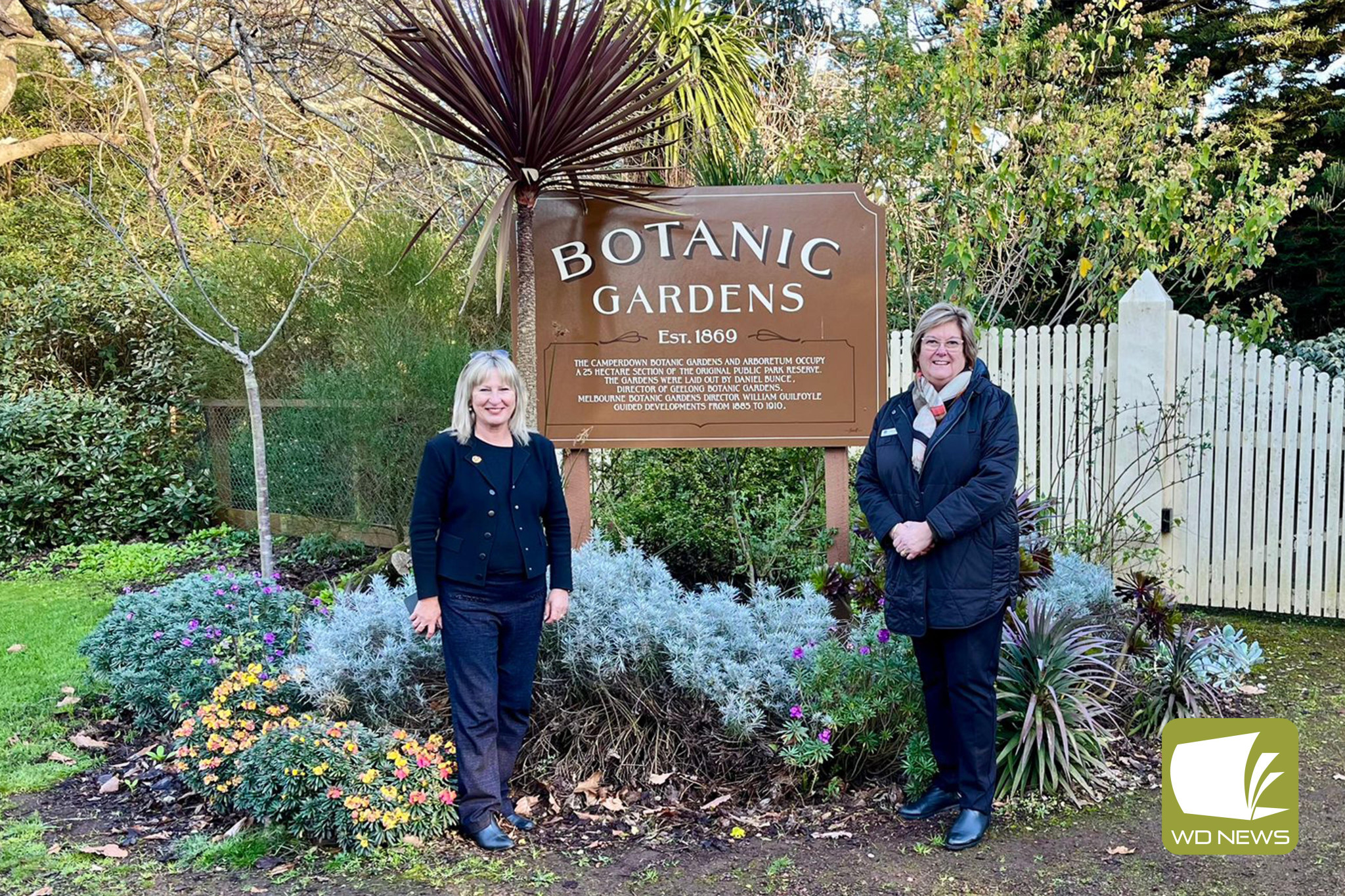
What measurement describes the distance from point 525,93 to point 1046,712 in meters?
3.73

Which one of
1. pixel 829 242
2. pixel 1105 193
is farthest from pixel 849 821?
pixel 1105 193

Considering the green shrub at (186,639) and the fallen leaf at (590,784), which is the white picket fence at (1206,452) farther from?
the green shrub at (186,639)

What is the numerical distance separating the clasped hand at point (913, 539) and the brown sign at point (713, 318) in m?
1.72

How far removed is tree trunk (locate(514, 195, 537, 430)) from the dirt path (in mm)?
2528

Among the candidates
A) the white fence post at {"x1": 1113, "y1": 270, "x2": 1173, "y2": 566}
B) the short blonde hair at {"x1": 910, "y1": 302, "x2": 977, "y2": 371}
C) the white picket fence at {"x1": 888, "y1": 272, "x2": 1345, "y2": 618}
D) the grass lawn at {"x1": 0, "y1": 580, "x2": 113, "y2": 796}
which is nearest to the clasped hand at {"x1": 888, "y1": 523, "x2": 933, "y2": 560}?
the short blonde hair at {"x1": 910, "y1": 302, "x2": 977, "y2": 371}

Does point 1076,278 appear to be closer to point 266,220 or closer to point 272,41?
point 272,41

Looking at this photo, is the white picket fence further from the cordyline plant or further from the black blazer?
the black blazer

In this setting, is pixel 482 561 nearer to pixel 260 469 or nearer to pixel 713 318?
pixel 713 318

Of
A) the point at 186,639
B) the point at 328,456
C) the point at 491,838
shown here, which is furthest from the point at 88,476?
the point at 491,838

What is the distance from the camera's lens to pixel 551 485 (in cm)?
384

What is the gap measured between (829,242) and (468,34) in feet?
6.99

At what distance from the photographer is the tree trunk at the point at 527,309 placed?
5.39 metres

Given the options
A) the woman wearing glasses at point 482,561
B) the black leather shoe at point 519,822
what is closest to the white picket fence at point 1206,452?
the woman wearing glasses at point 482,561

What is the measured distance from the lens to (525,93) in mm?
4906
